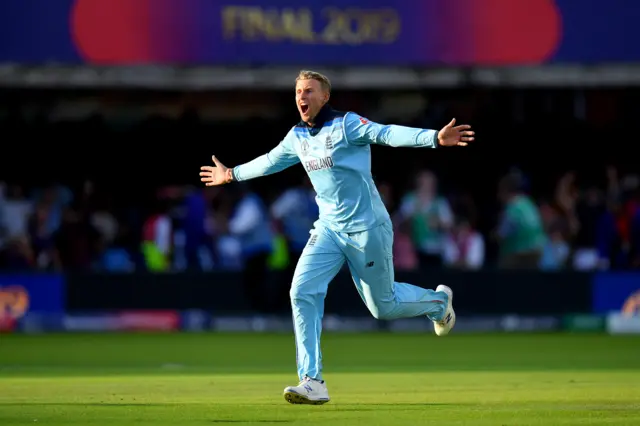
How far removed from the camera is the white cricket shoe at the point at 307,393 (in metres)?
8.71

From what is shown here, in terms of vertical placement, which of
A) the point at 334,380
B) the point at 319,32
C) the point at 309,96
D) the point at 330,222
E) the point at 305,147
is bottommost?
the point at 334,380

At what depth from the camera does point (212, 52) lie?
19516 millimetres

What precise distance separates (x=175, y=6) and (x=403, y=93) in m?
3.89

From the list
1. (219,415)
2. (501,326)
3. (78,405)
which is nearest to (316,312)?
(219,415)

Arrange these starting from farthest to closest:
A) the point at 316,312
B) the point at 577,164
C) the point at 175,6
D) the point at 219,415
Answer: the point at 577,164 → the point at 175,6 → the point at 316,312 → the point at 219,415

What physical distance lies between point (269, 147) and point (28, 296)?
4596 millimetres

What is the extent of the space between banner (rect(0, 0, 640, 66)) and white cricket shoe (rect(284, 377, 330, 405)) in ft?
36.4

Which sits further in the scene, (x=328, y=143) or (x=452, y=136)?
(x=328, y=143)

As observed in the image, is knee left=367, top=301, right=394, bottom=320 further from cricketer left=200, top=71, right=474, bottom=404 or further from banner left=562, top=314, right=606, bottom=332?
banner left=562, top=314, right=606, bottom=332

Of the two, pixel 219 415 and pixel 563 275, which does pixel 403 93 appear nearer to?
pixel 563 275

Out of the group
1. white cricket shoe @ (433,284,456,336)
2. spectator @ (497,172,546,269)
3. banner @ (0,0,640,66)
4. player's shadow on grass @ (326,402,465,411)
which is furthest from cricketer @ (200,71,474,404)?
banner @ (0,0,640,66)

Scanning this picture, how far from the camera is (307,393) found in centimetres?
873

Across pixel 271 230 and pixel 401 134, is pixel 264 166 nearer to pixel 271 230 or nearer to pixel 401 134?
pixel 401 134

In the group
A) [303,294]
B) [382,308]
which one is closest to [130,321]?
[382,308]
